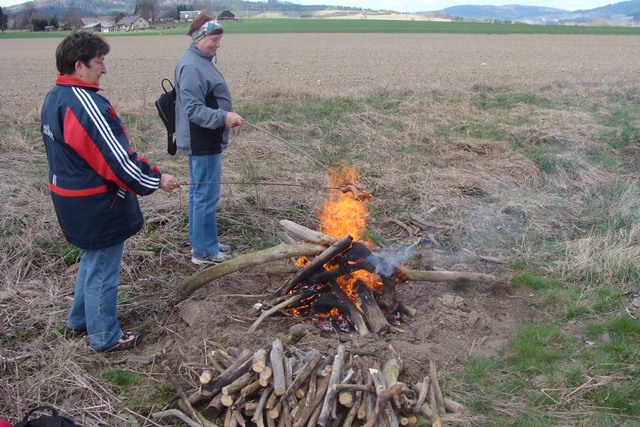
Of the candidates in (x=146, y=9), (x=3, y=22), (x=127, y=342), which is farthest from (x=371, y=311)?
(x=146, y=9)

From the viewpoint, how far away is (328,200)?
6.52 meters

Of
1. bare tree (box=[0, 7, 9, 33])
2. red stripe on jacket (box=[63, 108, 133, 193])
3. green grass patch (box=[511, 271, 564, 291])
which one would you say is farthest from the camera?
bare tree (box=[0, 7, 9, 33])

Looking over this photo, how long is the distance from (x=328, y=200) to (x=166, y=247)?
6.78 ft

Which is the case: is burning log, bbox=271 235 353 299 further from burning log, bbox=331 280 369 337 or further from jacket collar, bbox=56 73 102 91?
jacket collar, bbox=56 73 102 91

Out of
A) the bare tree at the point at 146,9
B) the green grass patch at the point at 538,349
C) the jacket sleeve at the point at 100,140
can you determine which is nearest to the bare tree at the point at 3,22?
the bare tree at the point at 146,9

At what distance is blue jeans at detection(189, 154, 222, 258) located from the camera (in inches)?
196

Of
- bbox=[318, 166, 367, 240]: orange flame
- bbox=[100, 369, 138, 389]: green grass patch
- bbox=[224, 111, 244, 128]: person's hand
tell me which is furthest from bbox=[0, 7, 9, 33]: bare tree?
bbox=[100, 369, 138, 389]: green grass patch

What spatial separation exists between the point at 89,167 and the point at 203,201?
1.71 meters

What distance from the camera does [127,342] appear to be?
13.0ft

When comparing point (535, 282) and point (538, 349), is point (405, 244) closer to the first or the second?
point (535, 282)

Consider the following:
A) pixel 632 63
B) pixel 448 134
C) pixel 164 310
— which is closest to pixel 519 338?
pixel 164 310

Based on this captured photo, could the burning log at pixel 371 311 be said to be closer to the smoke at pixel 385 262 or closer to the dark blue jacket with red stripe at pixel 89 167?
the smoke at pixel 385 262

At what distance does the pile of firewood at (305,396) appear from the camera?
120 inches

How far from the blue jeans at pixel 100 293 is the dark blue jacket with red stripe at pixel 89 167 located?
0.16 meters
